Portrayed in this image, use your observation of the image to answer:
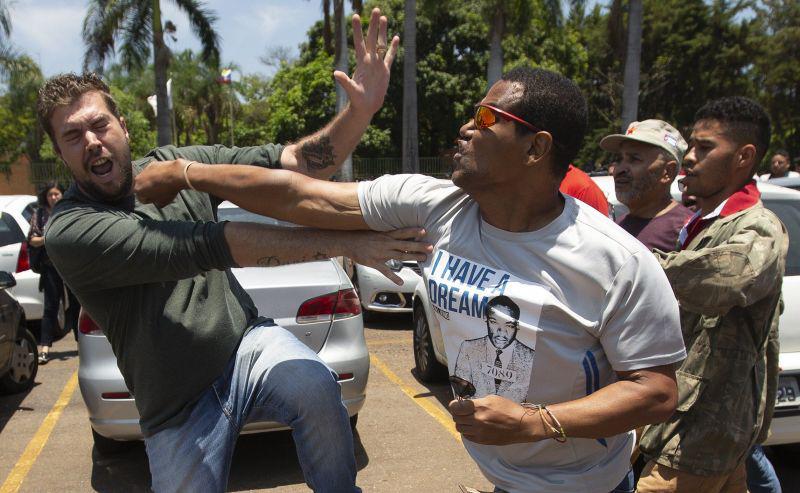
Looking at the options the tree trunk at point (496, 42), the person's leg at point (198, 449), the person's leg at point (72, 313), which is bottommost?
the person's leg at point (72, 313)

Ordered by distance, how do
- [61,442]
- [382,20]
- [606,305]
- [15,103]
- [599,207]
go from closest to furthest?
[606,305], [382,20], [599,207], [61,442], [15,103]

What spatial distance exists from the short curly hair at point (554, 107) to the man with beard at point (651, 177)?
190 cm

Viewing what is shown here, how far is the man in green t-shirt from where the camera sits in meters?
2.00

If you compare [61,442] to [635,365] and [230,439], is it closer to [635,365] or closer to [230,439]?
[230,439]

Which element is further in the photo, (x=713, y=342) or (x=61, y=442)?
(x=61, y=442)

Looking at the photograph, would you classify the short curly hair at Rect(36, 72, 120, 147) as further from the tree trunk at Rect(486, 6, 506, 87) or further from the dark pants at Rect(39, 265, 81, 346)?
the tree trunk at Rect(486, 6, 506, 87)

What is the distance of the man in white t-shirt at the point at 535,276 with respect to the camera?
5.32ft

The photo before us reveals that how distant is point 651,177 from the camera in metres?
3.54

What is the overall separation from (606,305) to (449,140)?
96.7ft

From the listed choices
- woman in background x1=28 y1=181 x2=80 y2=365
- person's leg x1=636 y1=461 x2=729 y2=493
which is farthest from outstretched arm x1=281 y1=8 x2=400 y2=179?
woman in background x1=28 y1=181 x2=80 y2=365

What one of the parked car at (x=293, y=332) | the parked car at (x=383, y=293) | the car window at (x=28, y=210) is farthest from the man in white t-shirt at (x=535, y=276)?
the car window at (x=28, y=210)

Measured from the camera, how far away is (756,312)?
242 centimetres

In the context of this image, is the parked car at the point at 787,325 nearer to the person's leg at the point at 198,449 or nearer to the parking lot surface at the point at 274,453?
the parking lot surface at the point at 274,453

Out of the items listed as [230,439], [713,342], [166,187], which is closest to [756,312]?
[713,342]
